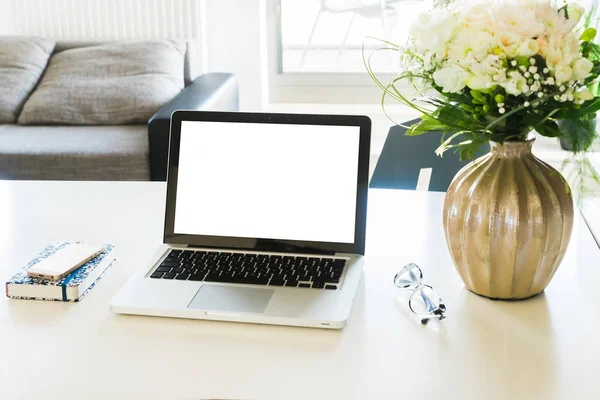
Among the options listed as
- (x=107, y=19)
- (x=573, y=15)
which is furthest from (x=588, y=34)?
(x=107, y=19)

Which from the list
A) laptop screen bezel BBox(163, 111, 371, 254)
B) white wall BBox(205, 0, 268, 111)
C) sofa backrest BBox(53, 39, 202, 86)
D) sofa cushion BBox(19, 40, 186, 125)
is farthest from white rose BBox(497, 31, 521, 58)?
white wall BBox(205, 0, 268, 111)

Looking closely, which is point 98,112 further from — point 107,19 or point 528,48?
point 528,48

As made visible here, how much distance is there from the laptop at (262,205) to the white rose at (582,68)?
1.17ft

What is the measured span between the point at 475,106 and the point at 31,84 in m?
2.87

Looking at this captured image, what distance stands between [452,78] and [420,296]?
30 cm

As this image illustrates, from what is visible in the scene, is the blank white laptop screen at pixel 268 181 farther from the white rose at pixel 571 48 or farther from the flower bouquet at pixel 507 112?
the white rose at pixel 571 48

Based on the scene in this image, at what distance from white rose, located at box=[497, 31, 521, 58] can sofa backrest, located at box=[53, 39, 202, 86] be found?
273 centimetres

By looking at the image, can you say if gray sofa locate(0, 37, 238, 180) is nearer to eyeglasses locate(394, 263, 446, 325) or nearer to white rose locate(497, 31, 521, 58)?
eyeglasses locate(394, 263, 446, 325)

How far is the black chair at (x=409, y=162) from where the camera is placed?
1931 mm

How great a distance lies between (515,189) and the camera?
0.93 m

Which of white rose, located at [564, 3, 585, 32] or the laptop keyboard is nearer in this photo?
white rose, located at [564, 3, 585, 32]

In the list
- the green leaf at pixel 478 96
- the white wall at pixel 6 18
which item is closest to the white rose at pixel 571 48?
the green leaf at pixel 478 96

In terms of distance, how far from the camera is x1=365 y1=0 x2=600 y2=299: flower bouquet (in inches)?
33.5

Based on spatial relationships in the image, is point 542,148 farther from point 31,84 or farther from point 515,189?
point 515,189
